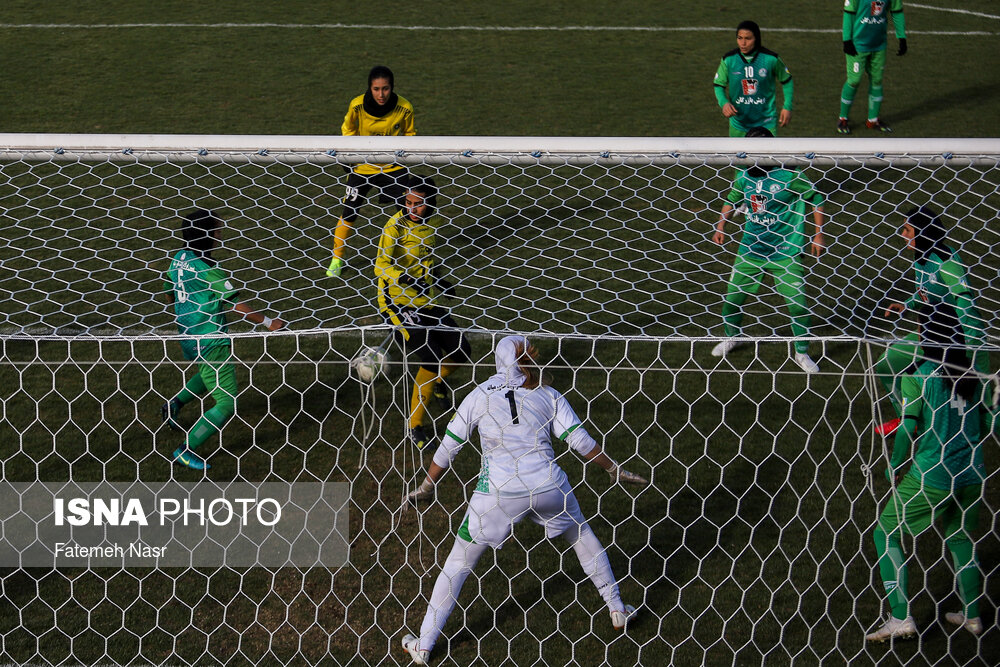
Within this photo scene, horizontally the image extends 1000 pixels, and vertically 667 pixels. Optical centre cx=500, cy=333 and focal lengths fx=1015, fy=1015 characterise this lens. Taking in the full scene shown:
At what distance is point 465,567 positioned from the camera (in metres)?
4.62

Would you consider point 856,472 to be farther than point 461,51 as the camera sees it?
No

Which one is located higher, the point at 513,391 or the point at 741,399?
the point at 513,391

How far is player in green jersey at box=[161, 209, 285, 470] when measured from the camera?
5.49m

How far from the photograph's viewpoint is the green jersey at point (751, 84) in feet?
27.0

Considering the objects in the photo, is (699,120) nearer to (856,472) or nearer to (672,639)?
(856,472)

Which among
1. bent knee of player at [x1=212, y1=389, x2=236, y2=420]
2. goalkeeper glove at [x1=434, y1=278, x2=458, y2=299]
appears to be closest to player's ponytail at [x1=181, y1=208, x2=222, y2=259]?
bent knee of player at [x1=212, y1=389, x2=236, y2=420]

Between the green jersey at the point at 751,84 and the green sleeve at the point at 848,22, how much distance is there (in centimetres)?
264

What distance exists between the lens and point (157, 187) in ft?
27.8

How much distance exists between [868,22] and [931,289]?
21.4 feet

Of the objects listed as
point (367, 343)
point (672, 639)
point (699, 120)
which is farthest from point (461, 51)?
point (672, 639)

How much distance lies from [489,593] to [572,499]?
751 mm

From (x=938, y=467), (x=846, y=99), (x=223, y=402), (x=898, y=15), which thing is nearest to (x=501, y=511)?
(x=938, y=467)

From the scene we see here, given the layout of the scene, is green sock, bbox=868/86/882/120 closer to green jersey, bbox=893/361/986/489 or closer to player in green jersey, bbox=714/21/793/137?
player in green jersey, bbox=714/21/793/137

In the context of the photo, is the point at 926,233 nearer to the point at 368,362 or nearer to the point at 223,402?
the point at 368,362
